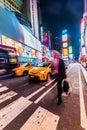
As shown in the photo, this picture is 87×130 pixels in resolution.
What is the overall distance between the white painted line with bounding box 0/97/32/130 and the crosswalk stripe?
541mm

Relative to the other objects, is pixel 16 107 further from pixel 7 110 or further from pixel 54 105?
pixel 54 105

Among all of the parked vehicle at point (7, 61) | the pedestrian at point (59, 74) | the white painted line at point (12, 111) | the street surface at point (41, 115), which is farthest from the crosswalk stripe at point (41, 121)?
the parked vehicle at point (7, 61)

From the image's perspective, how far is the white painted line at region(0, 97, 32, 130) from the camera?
4426mm

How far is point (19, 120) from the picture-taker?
4.49 m

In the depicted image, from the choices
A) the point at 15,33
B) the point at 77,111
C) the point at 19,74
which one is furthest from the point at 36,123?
the point at 15,33

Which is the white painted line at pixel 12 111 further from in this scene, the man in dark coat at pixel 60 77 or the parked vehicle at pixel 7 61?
the parked vehicle at pixel 7 61

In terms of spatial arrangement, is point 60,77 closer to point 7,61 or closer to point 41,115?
point 41,115

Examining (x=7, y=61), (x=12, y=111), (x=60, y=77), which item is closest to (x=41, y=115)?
(x=12, y=111)

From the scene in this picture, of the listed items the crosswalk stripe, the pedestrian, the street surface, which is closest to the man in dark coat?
the pedestrian

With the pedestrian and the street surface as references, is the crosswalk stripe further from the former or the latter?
→ the pedestrian

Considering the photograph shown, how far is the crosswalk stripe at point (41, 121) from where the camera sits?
13.2ft

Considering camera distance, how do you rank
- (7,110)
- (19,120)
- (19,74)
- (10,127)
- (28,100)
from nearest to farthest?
1. (10,127)
2. (19,120)
3. (7,110)
4. (28,100)
5. (19,74)

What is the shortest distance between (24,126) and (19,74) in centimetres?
1248

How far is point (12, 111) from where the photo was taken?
525 centimetres
